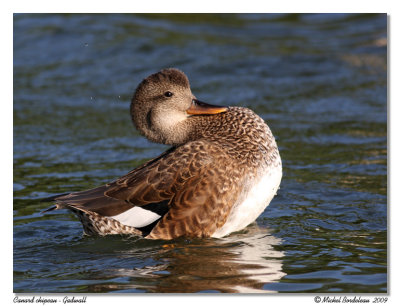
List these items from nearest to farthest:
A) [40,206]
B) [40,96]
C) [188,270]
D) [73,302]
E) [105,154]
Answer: [73,302] < [188,270] < [40,206] < [105,154] < [40,96]

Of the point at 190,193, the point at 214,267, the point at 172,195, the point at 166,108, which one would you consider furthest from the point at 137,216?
the point at 166,108

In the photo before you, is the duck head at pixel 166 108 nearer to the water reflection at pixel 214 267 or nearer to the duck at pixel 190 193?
the duck at pixel 190 193

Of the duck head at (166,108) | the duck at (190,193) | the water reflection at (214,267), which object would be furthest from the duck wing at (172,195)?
the duck head at (166,108)

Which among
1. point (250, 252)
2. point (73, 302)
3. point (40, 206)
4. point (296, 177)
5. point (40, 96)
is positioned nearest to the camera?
point (73, 302)

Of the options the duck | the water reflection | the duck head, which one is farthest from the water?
the duck head

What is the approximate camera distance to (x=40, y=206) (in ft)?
23.7

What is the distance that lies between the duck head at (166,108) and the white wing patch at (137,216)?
81 cm

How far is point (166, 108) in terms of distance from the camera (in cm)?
621

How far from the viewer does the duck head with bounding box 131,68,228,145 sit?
616 centimetres

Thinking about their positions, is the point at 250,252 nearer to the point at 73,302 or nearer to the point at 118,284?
the point at 118,284

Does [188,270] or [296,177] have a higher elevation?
[296,177]

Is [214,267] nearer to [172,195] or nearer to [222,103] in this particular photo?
[172,195]

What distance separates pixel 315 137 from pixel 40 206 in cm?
411
